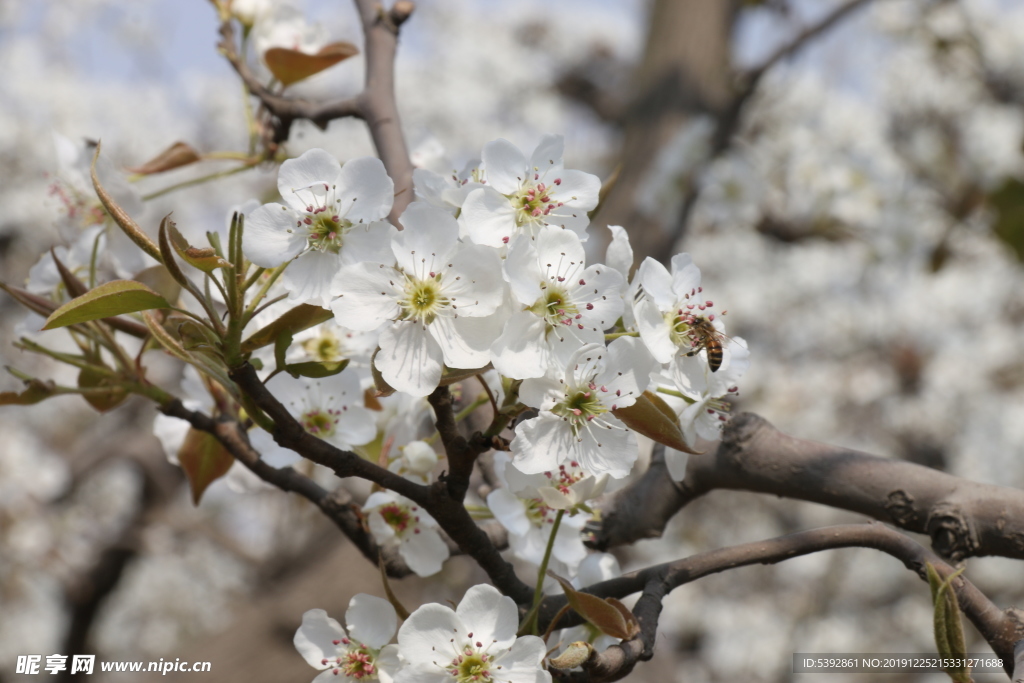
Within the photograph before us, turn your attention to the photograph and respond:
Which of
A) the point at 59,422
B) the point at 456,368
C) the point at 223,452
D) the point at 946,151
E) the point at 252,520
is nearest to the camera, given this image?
the point at 456,368

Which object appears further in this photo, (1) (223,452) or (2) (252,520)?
(2) (252,520)

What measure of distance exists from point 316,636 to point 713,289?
18.5ft

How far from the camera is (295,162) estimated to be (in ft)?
2.41

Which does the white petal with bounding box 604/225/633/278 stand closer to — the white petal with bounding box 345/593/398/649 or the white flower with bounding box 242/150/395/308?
the white flower with bounding box 242/150/395/308

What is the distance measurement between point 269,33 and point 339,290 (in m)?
0.84

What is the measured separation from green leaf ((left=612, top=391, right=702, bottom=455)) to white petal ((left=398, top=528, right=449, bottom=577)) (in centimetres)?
32

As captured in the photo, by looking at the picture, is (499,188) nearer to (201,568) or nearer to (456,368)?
(456,368)

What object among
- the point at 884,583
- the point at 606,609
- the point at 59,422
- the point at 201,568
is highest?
the point at 59,422

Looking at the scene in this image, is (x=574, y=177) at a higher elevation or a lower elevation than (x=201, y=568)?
lower

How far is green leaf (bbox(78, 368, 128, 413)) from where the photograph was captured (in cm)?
93

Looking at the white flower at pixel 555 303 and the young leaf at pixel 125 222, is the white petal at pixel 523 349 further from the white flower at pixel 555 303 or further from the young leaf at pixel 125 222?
the young leaf at pixel 125 222

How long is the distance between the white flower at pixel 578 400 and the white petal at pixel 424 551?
0.27m

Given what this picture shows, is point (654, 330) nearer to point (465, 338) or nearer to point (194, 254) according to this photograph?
point (465, 338)

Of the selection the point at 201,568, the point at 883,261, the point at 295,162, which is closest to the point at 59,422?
the point at 201,568
